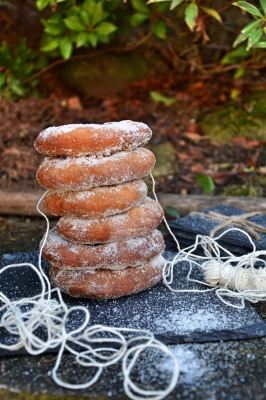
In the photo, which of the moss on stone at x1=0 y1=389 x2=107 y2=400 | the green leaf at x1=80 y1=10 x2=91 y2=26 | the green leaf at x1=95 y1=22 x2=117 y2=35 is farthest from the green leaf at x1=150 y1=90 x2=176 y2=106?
the moss on stone at x1=0 y1=389 x2=107 y2=400

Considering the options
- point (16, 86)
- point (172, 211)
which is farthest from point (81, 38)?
point (172, 211)

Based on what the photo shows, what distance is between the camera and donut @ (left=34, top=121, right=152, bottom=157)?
2.05 meters

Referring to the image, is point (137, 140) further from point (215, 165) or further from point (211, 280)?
point (215, 165)

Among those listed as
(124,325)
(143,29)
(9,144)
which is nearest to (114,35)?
(143,29)

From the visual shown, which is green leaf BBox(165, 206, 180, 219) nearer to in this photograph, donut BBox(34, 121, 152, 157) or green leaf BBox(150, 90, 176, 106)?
donut BBox(34, 121, 152, 157)

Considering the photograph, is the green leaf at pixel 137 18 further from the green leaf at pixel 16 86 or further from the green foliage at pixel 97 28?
the green leaf at pixel 16 86

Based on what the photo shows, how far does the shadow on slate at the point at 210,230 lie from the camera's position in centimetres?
257

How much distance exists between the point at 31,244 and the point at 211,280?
137 cm

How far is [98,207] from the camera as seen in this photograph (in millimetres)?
2098

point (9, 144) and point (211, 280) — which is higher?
point (211, 280)

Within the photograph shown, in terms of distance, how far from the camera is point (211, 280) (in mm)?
2291

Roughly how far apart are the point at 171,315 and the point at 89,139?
2.54ft

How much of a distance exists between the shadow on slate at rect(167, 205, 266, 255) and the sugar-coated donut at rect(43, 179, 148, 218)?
0.65 metres

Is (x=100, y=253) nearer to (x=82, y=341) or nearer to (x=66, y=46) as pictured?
(x=82, y=341)
